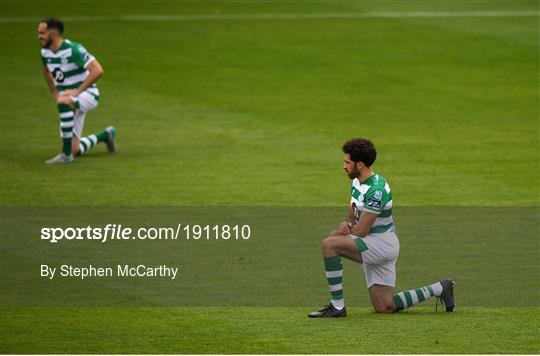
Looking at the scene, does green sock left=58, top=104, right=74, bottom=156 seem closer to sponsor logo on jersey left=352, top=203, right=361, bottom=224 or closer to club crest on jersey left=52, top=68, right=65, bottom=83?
club crest on jersey left=52, top=68, right=65, bottom=83

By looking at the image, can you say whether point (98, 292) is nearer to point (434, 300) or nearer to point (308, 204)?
point (434, 300)

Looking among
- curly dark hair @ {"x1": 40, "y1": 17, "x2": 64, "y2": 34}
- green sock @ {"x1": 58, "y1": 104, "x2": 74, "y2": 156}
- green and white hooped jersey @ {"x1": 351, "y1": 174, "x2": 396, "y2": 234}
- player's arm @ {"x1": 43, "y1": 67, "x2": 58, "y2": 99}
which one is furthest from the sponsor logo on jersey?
curly dark hair @ {"x1": 40, "y1": 17, "x2": 64, "y2": 34}

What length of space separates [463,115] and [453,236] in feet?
27.8

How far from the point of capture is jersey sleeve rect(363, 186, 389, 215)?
34.9 feet

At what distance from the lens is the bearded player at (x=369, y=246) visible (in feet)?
35.1

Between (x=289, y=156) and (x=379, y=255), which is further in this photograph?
(x=289, y=156)

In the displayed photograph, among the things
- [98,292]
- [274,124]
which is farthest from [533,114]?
[98,292]

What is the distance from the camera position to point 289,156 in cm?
1914

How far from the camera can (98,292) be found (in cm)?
1188

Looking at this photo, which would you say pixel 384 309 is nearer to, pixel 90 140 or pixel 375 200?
pixel 375 200

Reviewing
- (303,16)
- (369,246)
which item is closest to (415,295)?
(369,246)

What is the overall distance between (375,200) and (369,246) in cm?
41

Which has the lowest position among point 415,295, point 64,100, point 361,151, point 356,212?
point 64,100

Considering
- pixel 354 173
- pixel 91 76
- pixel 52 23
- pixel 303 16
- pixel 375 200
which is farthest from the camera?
pixel 303 16
